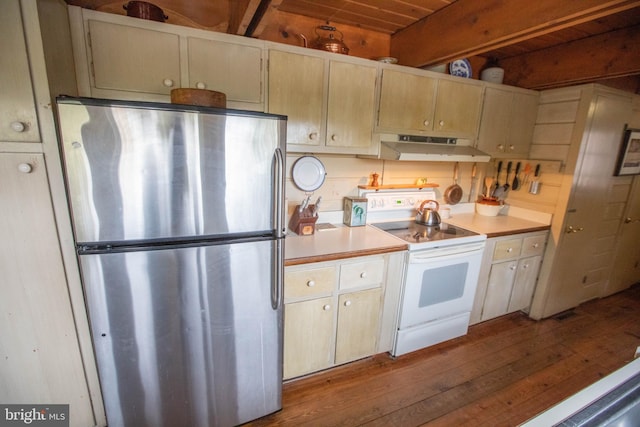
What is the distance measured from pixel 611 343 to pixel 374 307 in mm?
2182

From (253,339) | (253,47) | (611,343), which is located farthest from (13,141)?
(611,343)

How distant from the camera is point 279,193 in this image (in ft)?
4.29

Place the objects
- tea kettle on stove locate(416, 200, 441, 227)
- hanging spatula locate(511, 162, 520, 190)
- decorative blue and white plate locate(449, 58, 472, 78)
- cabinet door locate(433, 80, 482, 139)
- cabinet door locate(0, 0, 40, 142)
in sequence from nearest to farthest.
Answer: cabinet door locate(0, 0, 40, 142)
cabinet door locate(433, 80, 482, 139)
decorative blue and white plate locate(449, 58, 472, 78)
tea kettle on stove locate(416, 200, 441, 227)
hanging spatula locate(511, 162, 520, 190)

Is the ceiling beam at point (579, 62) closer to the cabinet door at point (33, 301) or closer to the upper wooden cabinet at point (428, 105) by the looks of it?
the upper wooden cabinet at point (428, 105)

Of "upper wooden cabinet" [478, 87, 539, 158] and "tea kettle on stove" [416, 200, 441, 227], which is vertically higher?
"upper wooden cabinet" [478, 87, 539, 158]

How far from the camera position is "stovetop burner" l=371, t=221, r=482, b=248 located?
6.65 ft

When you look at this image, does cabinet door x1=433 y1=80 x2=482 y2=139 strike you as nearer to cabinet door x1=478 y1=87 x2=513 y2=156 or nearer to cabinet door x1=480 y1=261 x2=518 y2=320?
cabinet door x1=478 y1=87 x2=513 y2=156

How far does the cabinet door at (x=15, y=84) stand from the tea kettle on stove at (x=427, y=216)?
2.45 metres

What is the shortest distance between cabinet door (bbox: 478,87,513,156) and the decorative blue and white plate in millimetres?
224

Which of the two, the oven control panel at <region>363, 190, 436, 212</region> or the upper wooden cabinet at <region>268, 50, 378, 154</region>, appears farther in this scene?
the oven control panel at <region>363, 190, 436, 212</region>

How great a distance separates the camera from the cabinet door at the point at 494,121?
94.3 inches

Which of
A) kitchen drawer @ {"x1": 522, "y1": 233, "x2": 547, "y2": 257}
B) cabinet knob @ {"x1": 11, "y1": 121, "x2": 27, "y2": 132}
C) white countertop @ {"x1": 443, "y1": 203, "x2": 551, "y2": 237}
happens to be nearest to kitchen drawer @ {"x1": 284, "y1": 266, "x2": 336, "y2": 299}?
cabinet knob @ {"x1": 11, "y1": 121, "x2": 27, "y2": 132}

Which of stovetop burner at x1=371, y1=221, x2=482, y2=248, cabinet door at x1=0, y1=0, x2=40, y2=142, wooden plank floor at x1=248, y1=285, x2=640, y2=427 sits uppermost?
cabinet door at x1=0, y1=0, x2=40, y2=142

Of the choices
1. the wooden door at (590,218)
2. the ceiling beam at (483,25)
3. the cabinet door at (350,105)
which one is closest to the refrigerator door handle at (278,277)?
the cabinet door at (350,105)
